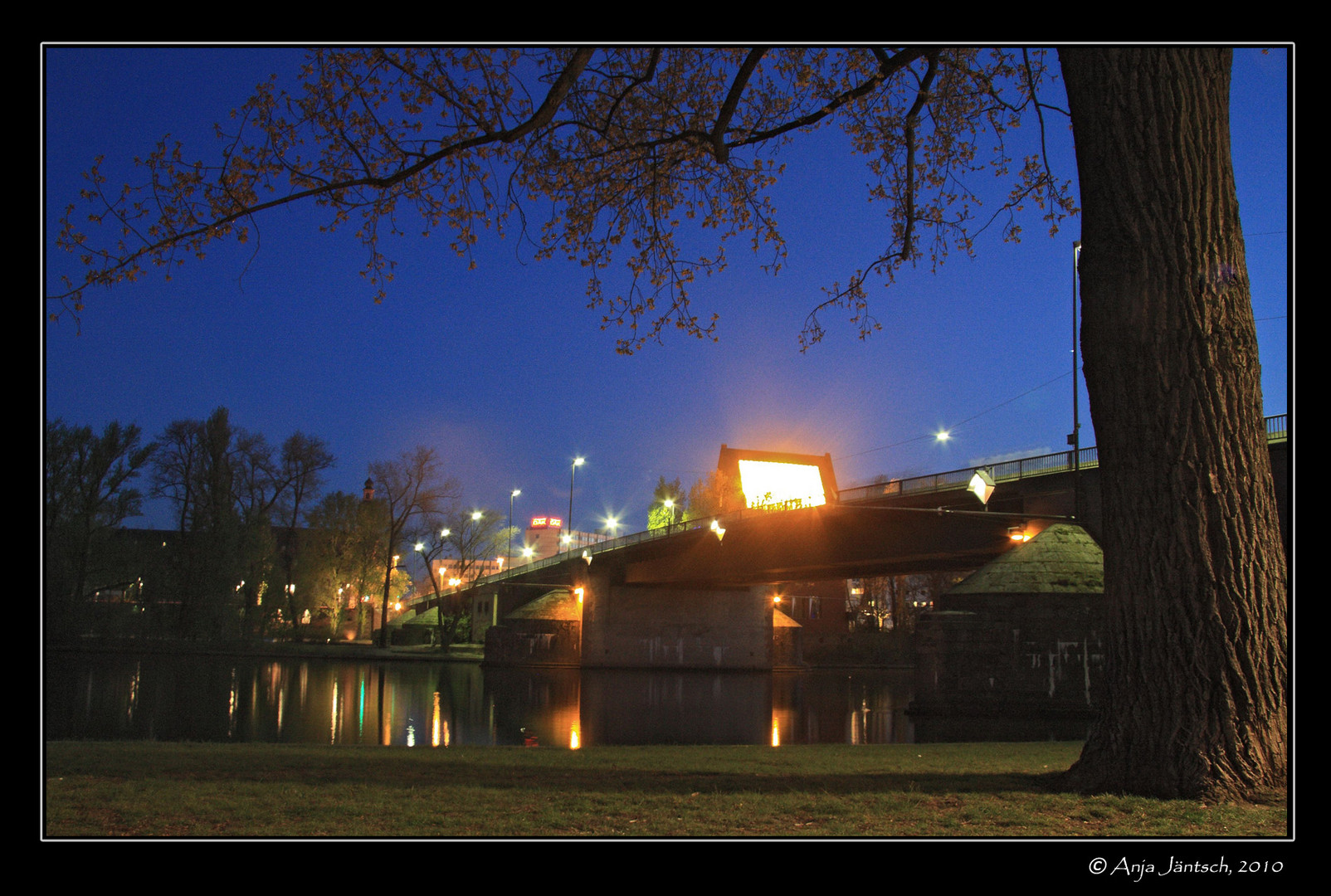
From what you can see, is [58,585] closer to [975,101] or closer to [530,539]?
[975,101]

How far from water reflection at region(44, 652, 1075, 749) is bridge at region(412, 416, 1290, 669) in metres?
6.29

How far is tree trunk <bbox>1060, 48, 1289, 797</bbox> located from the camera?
6863mm

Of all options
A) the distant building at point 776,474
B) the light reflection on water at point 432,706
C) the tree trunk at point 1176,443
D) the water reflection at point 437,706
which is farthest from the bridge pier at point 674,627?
the tree trunk at point 1176,443

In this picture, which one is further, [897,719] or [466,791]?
[897,719]

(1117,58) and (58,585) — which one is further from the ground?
(1117,58)

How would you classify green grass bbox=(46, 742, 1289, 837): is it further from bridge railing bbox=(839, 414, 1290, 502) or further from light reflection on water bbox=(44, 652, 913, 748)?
bridge railing bbox=(839, 414, 1290, 502)

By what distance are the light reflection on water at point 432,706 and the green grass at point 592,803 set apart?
33.3 ft

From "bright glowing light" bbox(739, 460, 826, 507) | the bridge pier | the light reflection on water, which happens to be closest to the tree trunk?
the light reflection on water

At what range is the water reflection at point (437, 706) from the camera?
22750mm

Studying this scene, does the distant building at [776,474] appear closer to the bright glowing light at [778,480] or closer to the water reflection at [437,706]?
the bright glowing light at [778,480]

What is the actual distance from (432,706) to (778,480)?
53.4 metres

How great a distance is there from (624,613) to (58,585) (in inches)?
1267
